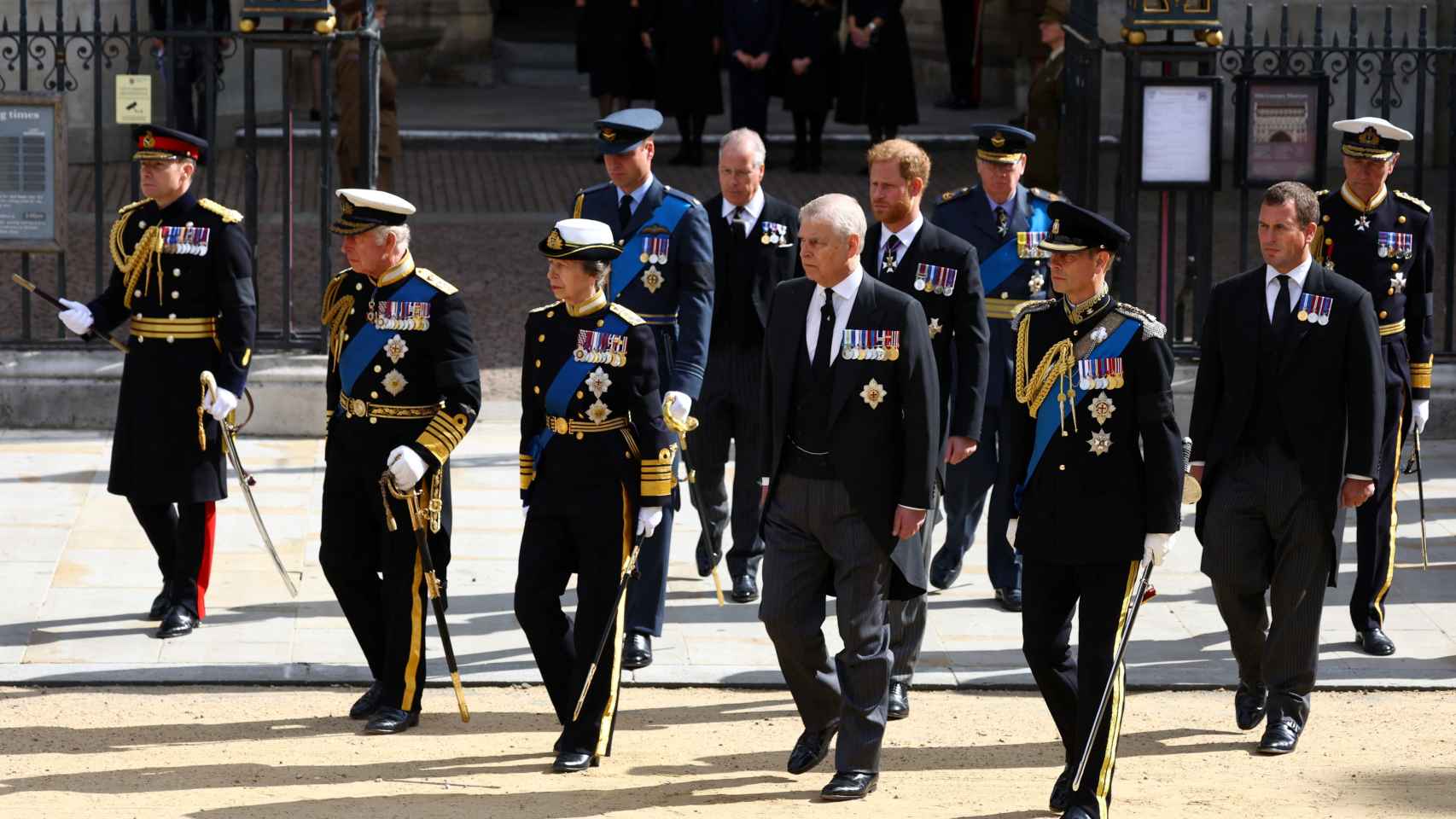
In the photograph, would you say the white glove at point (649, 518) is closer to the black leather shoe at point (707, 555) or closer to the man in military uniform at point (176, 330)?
the black leather shoe at point (707, 555)

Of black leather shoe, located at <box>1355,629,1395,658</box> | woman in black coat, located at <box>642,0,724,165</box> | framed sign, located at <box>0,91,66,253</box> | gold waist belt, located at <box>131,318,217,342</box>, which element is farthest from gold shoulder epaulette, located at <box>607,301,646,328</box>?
woman in black coat, located at <box>642,0,724,165</box>

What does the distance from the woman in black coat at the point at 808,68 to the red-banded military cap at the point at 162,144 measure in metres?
10.7

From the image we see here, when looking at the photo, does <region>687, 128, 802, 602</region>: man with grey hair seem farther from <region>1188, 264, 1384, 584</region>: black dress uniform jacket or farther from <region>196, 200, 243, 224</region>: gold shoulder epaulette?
<region>1188, 264, 1384, 584</region>: black dress uniform jacket

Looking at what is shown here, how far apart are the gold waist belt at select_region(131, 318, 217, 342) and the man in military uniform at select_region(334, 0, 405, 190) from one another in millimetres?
5817

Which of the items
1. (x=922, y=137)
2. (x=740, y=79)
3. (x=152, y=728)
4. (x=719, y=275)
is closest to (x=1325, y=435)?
(x=719, y=275)

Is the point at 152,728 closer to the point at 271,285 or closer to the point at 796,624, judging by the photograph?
the point at 796,624

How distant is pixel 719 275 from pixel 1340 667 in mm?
2841

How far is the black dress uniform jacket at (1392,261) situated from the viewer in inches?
347

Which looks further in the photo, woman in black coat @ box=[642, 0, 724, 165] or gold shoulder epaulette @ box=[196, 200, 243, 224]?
woman in black coat @ box=[642, 0, 724, 165]

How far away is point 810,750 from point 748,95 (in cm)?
1243

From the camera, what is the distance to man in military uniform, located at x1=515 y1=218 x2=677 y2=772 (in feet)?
23.7

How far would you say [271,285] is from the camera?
47.2 feet

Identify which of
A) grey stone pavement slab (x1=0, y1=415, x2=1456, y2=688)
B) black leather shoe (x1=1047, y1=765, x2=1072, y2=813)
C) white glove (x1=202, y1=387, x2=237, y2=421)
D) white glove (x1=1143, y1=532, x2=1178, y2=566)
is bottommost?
grey stone pavement slab (x1=0, y1=415, x2=1456, y2=688)

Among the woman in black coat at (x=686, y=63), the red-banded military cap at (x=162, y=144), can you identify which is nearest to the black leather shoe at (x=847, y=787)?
the red-banded military cap at (x=162, y=144)
